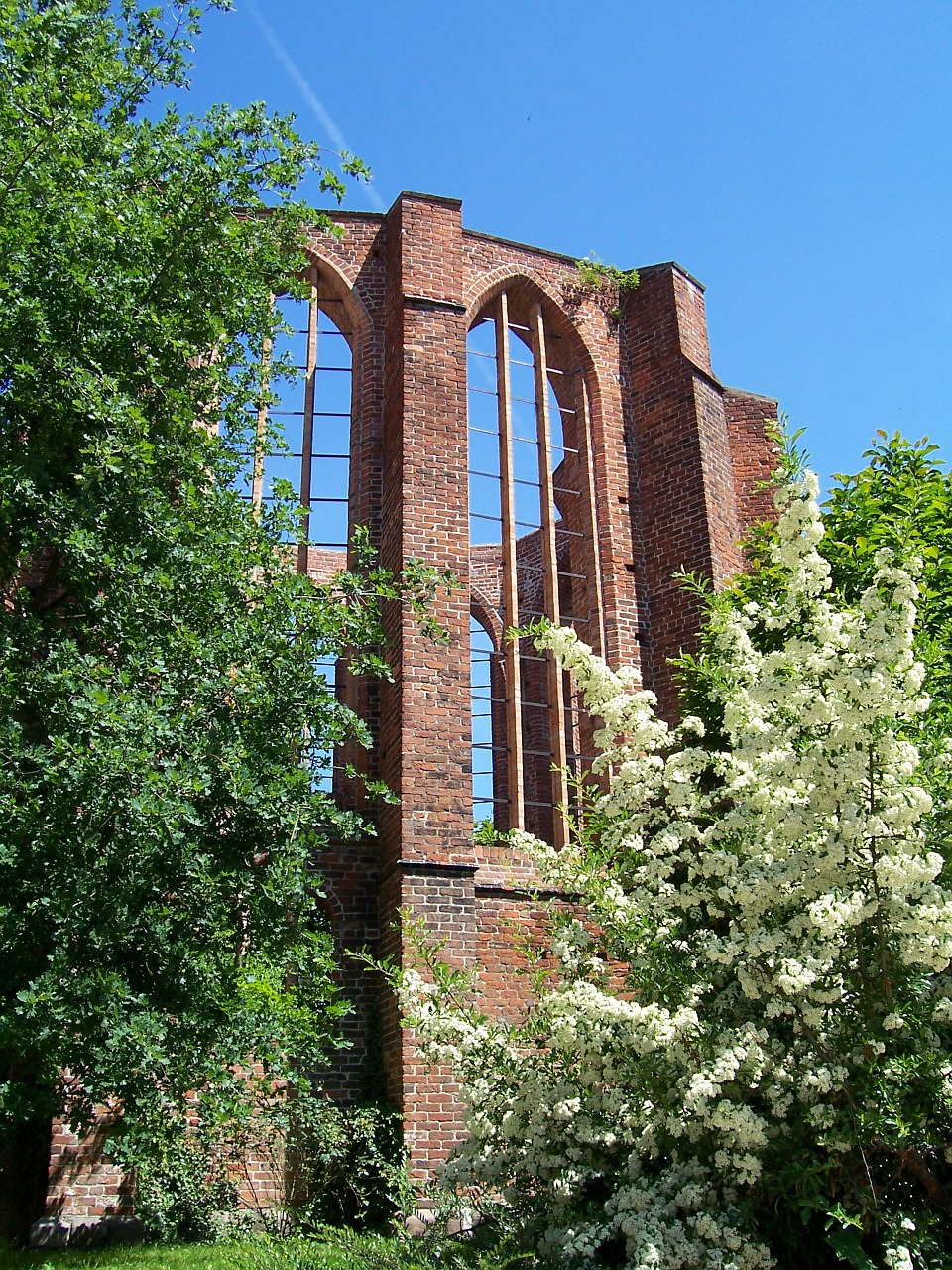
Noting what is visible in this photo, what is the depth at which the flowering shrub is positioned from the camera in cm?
520

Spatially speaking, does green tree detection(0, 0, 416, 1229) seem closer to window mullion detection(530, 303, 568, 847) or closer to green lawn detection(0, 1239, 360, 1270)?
green lawn detection(0, 1239, 360, 1270)

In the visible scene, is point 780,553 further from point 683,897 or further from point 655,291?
point 655,291

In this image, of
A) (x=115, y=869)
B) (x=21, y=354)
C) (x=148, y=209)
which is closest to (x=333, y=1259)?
(x=115, y=869)

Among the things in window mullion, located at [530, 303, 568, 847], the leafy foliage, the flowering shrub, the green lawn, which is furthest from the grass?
the leafy foliage

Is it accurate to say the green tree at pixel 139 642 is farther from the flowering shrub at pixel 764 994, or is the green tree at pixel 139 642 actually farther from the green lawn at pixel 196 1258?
the flowering shrub at pixel 764 994

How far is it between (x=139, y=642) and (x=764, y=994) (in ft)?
13.8

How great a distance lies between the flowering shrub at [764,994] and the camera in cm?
520

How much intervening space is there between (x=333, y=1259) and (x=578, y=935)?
229 centimetres

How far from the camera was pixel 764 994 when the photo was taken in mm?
5777

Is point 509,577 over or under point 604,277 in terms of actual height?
under

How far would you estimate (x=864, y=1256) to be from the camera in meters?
5.05

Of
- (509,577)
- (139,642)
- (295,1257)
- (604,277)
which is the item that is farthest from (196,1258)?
(604,277)

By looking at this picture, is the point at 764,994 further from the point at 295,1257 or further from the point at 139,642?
the point at 139,642

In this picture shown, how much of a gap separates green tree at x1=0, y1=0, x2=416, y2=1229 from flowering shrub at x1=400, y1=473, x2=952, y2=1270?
147 centimetres
